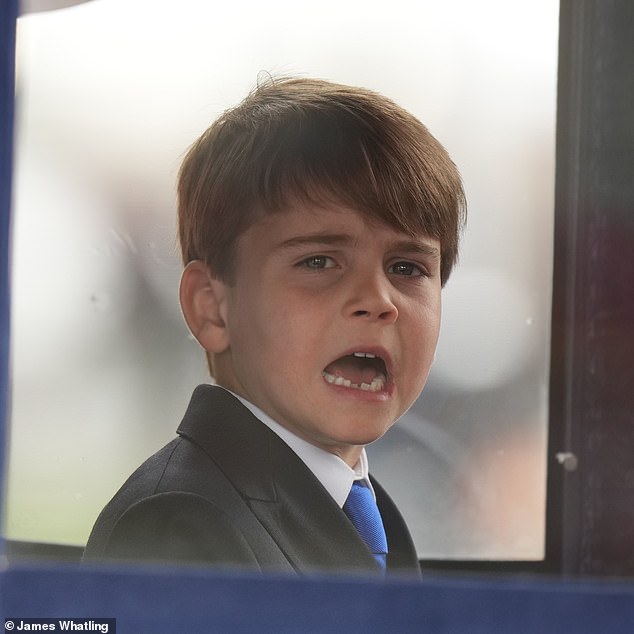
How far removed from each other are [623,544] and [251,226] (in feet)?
2.57

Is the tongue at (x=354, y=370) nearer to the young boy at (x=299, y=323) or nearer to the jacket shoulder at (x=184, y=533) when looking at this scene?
the young boy at (x=299, y=323)

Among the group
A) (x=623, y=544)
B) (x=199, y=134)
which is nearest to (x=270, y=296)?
(x=199, y=134)

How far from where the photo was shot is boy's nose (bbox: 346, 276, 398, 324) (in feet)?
5.24

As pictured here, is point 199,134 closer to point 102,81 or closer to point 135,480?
point 102,81

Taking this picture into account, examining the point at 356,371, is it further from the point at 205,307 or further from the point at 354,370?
the point at 205,307

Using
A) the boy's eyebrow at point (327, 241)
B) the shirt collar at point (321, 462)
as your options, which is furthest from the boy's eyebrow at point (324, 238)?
the shirt collar at point (321, 462)

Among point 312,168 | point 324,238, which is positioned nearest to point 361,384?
point 324,238

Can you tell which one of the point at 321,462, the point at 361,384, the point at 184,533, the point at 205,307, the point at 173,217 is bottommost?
the point at 184,533

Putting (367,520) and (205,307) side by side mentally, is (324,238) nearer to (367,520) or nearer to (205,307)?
(205,307)

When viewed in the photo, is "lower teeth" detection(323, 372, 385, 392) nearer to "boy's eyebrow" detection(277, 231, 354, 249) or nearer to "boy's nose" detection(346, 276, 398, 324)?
"boy's nose" detection(346, 276, 398, 324)

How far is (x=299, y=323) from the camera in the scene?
63.2 inches

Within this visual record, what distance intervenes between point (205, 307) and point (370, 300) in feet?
0.87

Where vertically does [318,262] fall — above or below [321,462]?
above

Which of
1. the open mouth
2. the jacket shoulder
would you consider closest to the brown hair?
the open mouth
